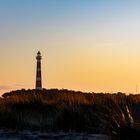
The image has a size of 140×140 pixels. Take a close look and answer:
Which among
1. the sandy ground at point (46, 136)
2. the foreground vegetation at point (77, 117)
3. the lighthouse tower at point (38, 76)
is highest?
the lighthouse tower at point (38, 76)

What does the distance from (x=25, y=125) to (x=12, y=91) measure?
84.8 feet

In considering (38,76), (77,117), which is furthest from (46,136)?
(38,76)

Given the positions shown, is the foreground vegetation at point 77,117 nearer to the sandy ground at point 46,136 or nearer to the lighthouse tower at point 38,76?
the sandy ground at point 46,136

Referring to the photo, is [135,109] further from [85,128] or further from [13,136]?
[13,136]

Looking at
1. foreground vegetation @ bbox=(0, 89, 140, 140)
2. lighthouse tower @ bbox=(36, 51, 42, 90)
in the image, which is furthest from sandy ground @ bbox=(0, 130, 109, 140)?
lighthouse tower @ bbox=(36, 51, 42, 90)

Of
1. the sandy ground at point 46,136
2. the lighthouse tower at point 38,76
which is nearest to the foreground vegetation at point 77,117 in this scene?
the sandy ground at point 46,136

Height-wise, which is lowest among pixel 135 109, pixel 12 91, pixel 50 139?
pixel 50 139

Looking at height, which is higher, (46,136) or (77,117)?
(77,117)

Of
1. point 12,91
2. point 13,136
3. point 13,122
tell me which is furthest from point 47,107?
A: point 12,91

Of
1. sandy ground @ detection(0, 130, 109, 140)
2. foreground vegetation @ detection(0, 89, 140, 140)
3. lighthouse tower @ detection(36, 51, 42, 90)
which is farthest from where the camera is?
lighthouse tower @ detection(36, 51, 42, 90)

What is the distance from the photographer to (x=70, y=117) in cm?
1402

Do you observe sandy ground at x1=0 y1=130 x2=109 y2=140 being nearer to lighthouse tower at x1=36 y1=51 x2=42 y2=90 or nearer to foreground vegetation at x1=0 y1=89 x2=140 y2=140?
foreground vegetation at x1=0 y1=89 x2=140 y2=140

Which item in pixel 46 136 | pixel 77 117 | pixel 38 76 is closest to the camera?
pixel 46 136

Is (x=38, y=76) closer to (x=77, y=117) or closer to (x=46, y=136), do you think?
(x=77, y=117)
